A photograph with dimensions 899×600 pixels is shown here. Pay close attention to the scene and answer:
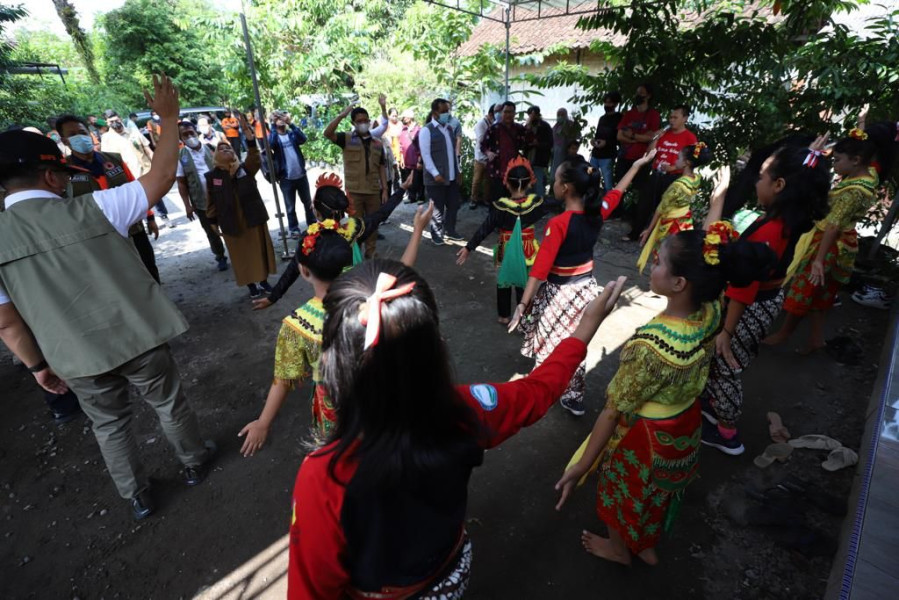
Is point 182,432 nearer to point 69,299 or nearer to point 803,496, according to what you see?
point 69,299

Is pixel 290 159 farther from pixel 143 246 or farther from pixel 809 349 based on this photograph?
pixel 809 349

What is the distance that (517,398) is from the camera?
1325 millimetres

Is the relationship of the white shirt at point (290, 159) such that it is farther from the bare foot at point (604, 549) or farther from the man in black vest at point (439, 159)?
the bare foot at point (604, 549)

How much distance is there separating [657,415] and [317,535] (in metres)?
1.41

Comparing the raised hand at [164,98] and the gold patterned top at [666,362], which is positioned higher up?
the raised hand at [164,98]

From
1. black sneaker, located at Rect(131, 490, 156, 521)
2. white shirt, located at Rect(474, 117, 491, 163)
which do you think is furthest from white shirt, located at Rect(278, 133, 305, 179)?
black sneaker, located at Rect(131, 490, 156, 521)

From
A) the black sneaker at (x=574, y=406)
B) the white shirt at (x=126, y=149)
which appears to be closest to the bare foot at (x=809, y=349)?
the black sneaker at (x=574, y=406)

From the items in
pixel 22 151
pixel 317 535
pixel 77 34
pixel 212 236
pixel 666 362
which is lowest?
pixel 212 236

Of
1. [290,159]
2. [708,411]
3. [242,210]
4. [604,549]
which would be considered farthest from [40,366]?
[290,159]

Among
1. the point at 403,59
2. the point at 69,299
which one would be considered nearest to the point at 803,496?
the point at 69,299

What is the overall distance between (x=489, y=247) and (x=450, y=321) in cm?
208

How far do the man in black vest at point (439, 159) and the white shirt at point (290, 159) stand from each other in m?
1.72

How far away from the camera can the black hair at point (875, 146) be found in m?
3.34

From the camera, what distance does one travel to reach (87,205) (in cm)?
204
